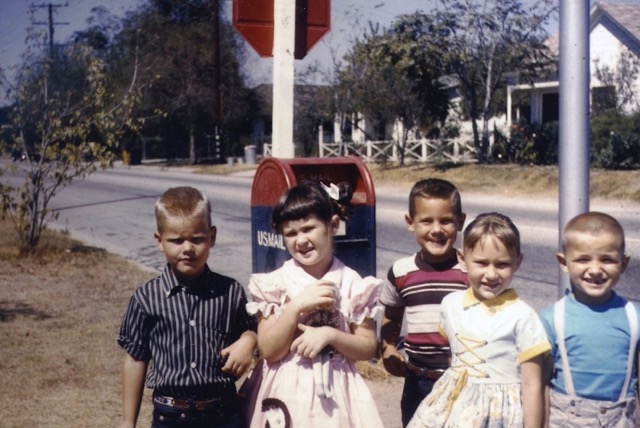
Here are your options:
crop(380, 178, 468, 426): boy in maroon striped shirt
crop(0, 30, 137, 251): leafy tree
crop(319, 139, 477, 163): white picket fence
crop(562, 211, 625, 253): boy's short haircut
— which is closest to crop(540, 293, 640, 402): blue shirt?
crop(562, 211, 625, 253): boy's short haircut

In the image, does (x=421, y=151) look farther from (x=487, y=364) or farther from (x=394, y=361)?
(x=487, y=364)

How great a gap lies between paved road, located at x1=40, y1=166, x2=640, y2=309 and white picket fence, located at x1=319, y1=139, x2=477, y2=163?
16.8 ft

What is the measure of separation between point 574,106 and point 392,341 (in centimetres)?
118

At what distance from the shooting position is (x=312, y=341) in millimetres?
2648

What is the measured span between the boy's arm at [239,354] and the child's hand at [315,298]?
0.29 m

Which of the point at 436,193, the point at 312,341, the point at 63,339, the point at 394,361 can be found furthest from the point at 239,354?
the point at 63,339

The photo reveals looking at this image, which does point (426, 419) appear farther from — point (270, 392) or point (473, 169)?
point (473, 169)

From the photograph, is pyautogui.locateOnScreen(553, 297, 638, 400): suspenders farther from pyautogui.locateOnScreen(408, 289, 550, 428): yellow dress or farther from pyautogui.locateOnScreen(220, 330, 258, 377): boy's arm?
pyautogui.locateOnScreen(220, 330, 258, 377): boy's arm

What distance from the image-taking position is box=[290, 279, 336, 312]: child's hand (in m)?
2.63

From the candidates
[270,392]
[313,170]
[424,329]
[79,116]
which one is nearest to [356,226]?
[313,170]

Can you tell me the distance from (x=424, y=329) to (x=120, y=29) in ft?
134

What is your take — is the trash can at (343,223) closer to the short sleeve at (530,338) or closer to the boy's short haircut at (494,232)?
the boy's short haircut at (494,232)

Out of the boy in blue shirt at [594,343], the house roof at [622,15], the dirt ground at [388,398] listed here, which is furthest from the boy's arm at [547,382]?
the house roof at [622,15]

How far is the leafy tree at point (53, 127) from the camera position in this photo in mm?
11250
